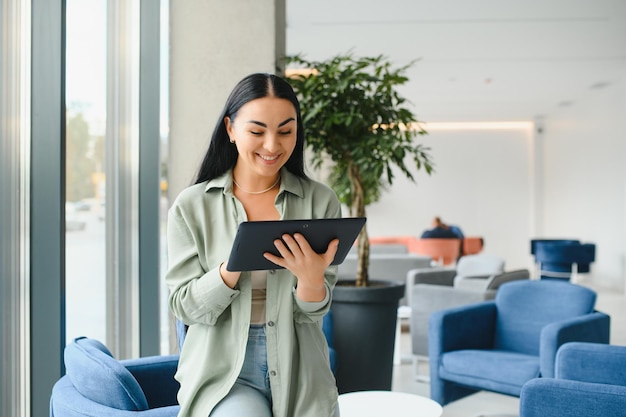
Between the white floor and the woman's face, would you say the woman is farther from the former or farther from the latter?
the white floor

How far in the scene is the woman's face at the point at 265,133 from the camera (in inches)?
62.9

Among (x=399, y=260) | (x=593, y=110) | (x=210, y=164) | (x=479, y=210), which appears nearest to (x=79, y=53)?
(x=210, y=164)

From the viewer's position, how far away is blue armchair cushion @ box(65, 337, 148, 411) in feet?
6.55

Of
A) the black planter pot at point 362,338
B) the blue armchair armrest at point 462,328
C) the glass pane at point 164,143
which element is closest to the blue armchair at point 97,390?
the glass pane at point 164,143

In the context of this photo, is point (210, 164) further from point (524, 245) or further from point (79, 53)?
point (524, 245)

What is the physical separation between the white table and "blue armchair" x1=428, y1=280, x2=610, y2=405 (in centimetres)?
105

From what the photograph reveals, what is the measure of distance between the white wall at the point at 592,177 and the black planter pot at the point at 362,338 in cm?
785

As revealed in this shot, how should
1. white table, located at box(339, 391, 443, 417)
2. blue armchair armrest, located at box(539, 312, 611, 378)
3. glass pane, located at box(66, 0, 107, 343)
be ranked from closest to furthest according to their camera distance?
white table, located at box(339, 391, 443, 417)
glass pane, located at box(66, 0, 107, 343)
blue armchair armrest, located at box(539, 312, 611, 378)

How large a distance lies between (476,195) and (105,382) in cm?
1321

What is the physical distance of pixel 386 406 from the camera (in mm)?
2801

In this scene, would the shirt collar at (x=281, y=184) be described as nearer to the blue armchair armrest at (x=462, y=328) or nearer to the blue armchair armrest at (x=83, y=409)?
the blue armchair armrest at (x=83, y=409)

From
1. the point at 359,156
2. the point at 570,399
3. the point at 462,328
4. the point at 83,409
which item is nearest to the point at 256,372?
the point at 83,409

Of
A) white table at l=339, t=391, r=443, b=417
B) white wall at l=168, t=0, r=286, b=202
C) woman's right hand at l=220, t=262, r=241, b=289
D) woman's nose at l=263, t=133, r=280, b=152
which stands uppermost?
white wall at l=168, t=0, r=286, b=202

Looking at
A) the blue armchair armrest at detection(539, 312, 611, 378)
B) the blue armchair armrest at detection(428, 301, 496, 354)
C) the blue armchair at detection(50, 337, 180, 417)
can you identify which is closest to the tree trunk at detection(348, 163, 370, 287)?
the blue armchair armrest at detection(428, 301, 496, 354)
